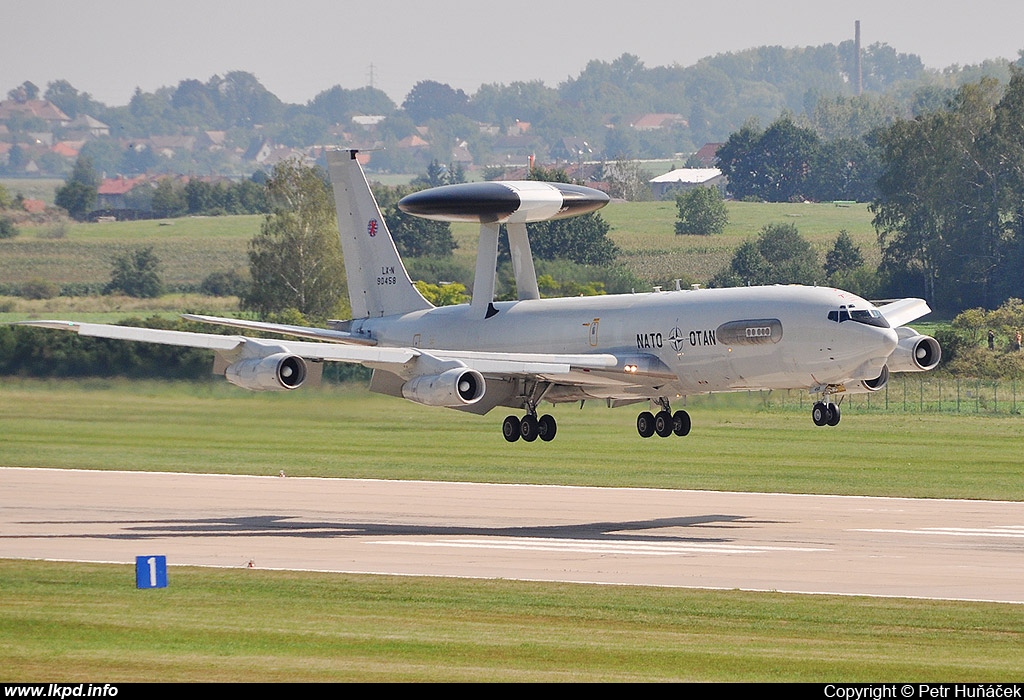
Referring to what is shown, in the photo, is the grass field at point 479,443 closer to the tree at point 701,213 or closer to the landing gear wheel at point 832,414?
the landing gear wheel at point 832,414

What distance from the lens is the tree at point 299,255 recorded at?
13800cm

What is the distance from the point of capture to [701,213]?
19238 cm

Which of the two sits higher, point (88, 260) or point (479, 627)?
point (479, 627)

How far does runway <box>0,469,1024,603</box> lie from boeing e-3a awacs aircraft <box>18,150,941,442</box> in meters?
4.64

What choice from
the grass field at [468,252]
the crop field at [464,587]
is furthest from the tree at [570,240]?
the crop field at [464,587]

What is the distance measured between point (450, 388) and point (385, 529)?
27.7 feet

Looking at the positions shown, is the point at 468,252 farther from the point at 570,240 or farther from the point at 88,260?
A: the point at 88,260

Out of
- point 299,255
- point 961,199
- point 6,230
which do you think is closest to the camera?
point 299,255

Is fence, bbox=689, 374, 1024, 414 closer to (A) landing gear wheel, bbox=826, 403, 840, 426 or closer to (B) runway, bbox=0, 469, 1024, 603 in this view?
(B) runway, bbox=0, 469, 1024, 603

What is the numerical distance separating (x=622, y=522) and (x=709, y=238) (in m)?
125

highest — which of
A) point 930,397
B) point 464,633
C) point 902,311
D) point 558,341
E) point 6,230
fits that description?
point 902,311

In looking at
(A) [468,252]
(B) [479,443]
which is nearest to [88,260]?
(A) [468,252]

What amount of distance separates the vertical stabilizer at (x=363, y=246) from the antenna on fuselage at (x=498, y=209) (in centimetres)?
461

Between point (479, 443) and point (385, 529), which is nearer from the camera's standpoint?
point (385, 529)
